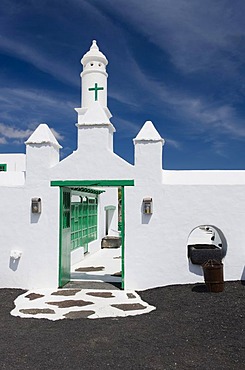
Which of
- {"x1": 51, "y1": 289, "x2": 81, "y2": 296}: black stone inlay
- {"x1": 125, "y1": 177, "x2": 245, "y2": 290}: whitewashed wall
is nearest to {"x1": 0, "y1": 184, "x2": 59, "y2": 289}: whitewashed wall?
{"x1": 51, "y1": 289, "x2": 81, "y2": 296}: black stone inlay

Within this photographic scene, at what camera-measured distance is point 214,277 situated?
812 cm

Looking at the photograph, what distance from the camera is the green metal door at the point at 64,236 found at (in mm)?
9128

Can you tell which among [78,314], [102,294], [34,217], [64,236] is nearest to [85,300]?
[102,294]

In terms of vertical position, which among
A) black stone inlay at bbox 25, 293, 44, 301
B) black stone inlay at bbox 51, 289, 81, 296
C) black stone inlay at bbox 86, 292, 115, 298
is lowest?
black stone inlay at bbox 25, 293, 44, 301

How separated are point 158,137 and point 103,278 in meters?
4.33

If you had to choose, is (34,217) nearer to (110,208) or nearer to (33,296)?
(33,296)

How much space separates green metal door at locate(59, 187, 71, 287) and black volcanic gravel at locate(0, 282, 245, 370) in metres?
1.87

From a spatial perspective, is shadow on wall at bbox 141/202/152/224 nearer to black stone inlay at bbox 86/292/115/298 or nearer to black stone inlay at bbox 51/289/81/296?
black stone inlay at bbox 86/292/115/298

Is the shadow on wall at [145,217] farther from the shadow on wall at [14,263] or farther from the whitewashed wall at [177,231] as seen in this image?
the shadow on wall at [14,263]

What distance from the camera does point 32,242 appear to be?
911 centimetres

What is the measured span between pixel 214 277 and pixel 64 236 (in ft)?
13.0

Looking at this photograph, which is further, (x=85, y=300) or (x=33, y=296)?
(x=33, y=296)

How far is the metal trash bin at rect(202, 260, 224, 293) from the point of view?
8086mm

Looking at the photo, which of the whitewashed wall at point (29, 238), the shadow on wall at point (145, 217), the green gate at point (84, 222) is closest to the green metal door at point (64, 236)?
the whitewashed wall at point (29, 238)
